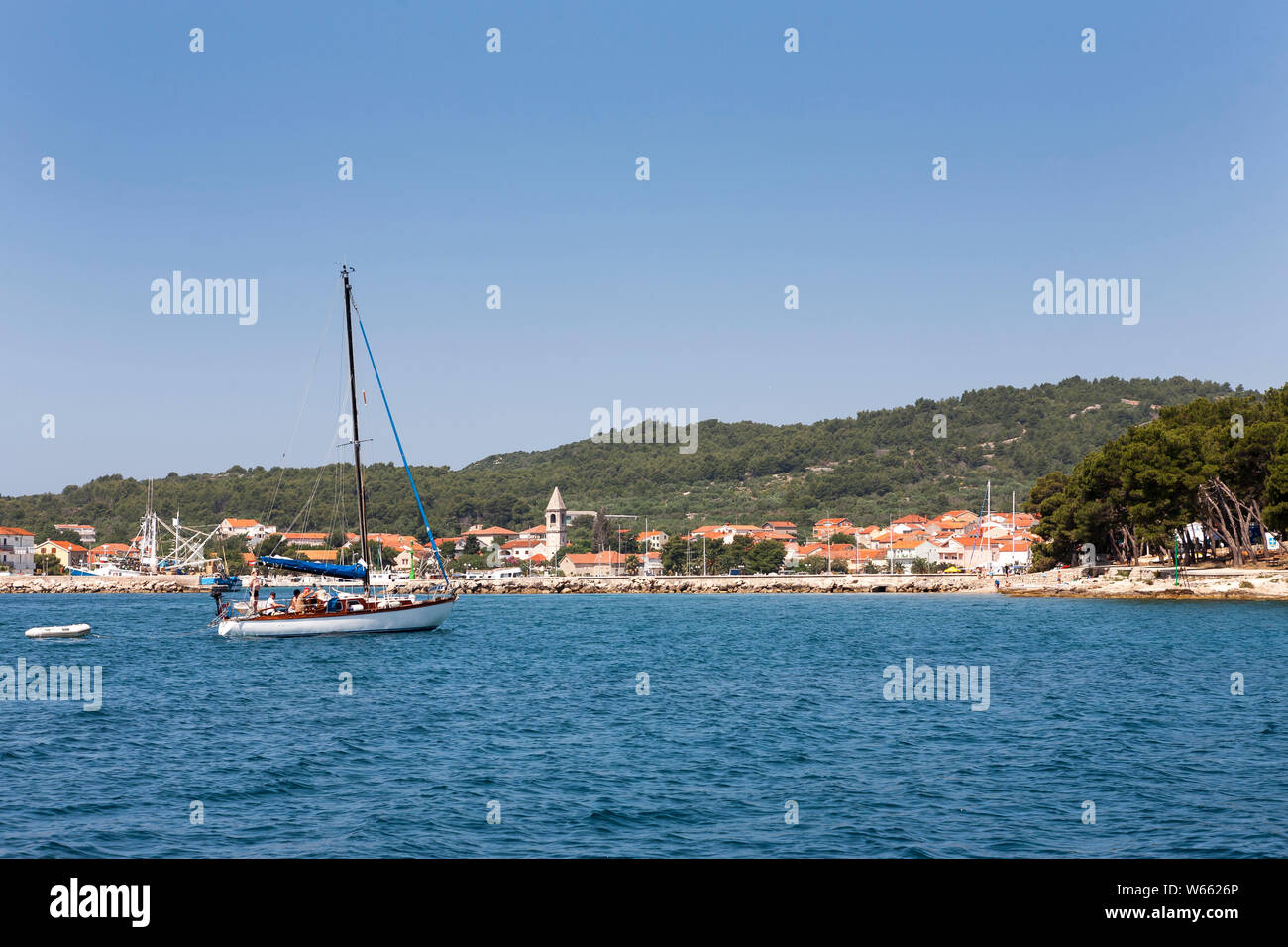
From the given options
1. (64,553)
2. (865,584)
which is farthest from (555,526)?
(865,584)

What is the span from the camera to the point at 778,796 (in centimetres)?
1557

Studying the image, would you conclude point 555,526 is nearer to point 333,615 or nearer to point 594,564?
point 594,564

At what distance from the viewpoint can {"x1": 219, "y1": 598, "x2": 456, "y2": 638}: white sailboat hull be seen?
44688 mm

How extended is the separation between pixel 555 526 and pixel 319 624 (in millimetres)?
151842

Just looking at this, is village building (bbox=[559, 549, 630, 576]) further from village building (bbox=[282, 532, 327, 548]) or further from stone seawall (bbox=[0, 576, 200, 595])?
stone seawall (bbox=[0, 576, 200, 595])

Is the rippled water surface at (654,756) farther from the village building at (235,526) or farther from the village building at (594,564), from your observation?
the village building at (235,526)

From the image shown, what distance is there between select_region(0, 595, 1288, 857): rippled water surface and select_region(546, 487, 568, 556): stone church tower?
510 feet

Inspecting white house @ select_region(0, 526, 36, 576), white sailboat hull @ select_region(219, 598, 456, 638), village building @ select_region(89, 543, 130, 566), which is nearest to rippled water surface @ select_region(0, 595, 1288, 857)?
white sailboat hull @ select_region(219, 598, 456, 638)

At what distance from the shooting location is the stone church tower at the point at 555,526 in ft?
641
